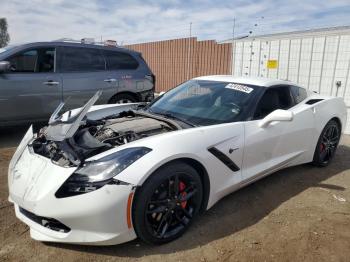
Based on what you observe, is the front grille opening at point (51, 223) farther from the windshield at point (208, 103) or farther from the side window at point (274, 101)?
the side window at point (274, 101)

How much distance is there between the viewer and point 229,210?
3.22 metres

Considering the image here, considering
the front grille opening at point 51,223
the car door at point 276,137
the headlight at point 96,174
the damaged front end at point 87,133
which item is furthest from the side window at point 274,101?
the front grille opening at point 51,223

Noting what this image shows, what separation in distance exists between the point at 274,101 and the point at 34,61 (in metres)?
4.18

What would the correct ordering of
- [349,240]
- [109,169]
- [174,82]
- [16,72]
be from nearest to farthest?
[109,169]
[349,240]
[16,72]
[174,82]

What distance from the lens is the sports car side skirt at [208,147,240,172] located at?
111 inches

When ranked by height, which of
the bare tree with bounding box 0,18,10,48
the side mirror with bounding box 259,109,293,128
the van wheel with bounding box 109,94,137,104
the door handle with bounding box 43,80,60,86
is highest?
the bare tree with bounding box 0,18,10,48

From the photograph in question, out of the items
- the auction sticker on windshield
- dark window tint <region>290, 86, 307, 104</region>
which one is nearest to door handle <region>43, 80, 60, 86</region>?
the auction sticker on windshield

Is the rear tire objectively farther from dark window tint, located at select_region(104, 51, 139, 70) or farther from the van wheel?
dark window tint, located at select_region(104, 51, 139, 70)

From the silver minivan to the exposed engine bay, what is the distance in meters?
2.44

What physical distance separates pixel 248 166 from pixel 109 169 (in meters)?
1.55

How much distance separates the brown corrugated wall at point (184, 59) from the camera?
970cm

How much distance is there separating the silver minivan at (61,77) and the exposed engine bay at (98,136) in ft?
8.02

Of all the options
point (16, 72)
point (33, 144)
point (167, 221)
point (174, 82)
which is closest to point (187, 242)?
point (167, 221)

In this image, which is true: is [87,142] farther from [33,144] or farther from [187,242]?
[187,242]
